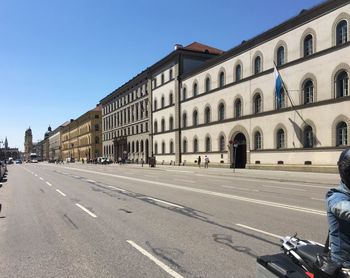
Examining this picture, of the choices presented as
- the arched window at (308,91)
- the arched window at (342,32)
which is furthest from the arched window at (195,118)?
the arched window at (342,32)

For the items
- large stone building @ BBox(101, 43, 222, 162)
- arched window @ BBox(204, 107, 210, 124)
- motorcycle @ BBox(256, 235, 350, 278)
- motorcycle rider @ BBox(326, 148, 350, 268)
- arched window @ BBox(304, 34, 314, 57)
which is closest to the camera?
motorcycle @ BBox(256, 235, 350, 278)

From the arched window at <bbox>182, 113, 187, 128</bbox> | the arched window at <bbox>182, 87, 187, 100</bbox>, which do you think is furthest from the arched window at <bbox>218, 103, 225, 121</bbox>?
the arched window at <bbox>182, 87, 187, 100</bbox>

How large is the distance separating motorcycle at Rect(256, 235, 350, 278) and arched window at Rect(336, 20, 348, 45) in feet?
114

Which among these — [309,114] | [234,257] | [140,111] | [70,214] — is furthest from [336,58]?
[140,111]

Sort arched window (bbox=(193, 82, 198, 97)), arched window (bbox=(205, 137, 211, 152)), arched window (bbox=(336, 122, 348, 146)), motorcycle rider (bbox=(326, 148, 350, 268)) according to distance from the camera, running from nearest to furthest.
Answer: motorcycle rider (bbox=(326, 148, 350, 268)) → arched window (bbox=(336, 122, 348, 146)) → arched window (bbox=(205, 137, 211, 152)) → arched window (bbox=(193, 82, 198, 97))

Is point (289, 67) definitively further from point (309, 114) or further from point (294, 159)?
point (294, 159)

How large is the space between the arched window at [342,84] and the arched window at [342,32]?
8.68 feet

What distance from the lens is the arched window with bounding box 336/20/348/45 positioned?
116 feet

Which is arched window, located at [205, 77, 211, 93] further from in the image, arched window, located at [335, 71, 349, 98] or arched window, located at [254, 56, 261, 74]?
arched window, located at [335, 71, 349, 98]

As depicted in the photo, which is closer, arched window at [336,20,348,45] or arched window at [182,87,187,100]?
arched window at [336,20,348,45]

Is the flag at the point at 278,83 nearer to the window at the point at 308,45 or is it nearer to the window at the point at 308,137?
the window at the point at 308,45

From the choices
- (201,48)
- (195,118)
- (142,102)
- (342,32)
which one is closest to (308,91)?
(342,32)

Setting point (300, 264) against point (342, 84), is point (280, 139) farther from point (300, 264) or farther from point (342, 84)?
point (300, 264)

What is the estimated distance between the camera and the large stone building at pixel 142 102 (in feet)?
225
